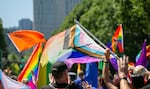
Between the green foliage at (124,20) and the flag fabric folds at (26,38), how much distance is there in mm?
11878

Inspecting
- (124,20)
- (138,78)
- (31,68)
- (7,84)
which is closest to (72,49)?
(31,68)

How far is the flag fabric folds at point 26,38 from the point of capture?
37.1 ft

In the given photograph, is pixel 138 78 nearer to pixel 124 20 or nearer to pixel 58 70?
pixel 58 70

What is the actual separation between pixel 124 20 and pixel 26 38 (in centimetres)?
1980

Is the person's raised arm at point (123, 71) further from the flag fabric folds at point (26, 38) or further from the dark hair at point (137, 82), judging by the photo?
the flag fabric folds at point (26, 38)

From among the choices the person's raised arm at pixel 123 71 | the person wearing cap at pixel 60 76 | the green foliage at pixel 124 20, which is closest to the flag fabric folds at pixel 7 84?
the person wearing cap at pixel 60 76

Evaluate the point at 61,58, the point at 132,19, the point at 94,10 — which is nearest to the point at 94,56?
the point at 61,58

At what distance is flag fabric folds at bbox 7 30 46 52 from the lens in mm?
11312

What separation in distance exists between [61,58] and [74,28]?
0.71 metres

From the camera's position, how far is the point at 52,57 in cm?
1000

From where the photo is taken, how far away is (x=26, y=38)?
37.2ft

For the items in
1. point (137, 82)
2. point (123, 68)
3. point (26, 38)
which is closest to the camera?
point (123, 68)

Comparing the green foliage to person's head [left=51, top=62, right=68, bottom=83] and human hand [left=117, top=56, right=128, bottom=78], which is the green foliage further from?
human hand [left=117, top=56, right=128, bottom=78]

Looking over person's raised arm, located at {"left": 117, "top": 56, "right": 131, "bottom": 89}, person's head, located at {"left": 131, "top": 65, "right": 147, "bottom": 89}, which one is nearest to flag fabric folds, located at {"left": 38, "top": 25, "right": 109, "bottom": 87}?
person's head, located at {"left": 131, "top": 65, "right": 147, "bottom": 89}
